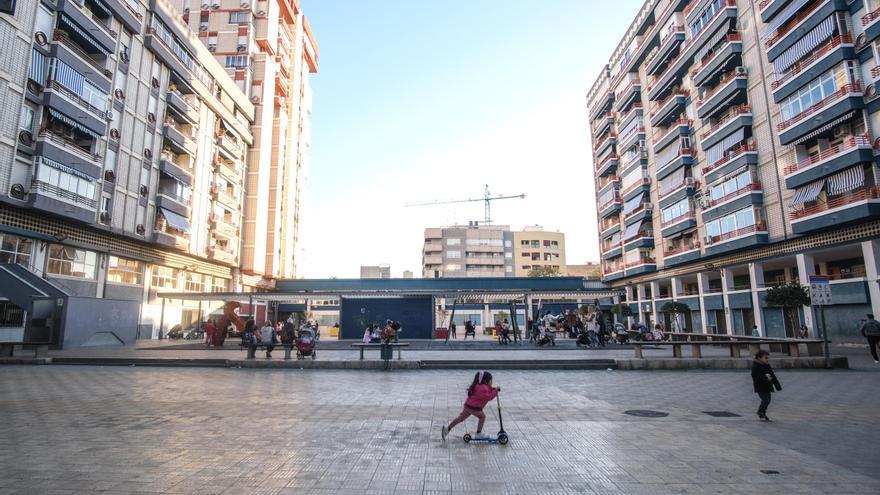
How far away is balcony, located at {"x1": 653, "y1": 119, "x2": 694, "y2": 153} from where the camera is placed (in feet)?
137

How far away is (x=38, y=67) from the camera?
2542 centimetres

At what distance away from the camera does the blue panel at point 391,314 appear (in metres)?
36.5

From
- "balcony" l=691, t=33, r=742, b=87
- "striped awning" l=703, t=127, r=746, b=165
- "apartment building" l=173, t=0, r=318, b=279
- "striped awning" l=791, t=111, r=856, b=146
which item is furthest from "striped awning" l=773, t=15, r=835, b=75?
"apartment building" l=173, t=0, r=318, b=279

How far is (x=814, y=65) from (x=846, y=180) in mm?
7301

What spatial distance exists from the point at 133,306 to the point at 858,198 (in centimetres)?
4192

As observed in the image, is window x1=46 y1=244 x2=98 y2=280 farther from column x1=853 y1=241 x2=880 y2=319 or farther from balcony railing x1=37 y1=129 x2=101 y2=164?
column x1=853 y1=241 x2=880 y2=319

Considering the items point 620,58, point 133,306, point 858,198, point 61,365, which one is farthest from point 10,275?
point 620,58

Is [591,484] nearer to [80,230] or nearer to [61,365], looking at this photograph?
[61,365]

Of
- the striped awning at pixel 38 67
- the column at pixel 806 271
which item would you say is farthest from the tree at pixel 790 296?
the striped awning at pixel 38 67

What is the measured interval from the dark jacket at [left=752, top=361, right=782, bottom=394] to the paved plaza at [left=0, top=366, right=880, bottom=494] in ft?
1.77

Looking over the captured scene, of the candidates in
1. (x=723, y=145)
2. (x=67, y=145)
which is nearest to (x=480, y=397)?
(x=67, y=145)

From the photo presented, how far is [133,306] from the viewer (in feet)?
92.1

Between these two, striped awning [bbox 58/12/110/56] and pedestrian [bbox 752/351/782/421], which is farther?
striped awning [bbox 58/12/110/56]

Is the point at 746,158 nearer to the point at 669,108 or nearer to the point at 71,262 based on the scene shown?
the point at 669,108
